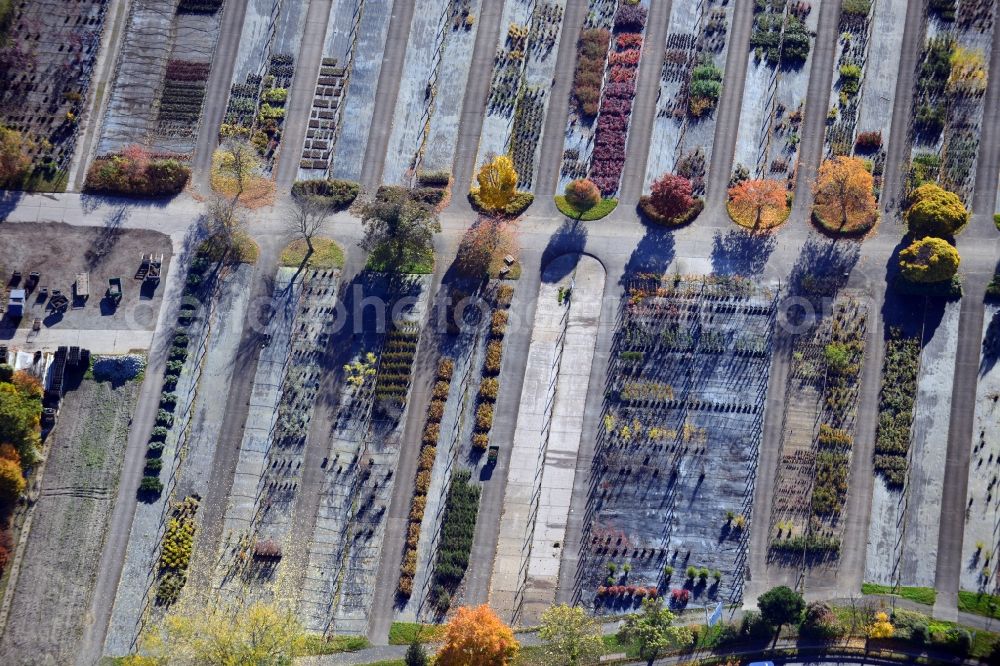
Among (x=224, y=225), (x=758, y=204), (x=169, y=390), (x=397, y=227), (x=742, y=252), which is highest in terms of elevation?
(x=758, y=204)

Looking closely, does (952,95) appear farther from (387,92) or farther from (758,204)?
(387,92)

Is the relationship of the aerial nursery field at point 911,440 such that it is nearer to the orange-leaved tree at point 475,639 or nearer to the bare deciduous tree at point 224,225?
the orange-leaved tree at point 475,639

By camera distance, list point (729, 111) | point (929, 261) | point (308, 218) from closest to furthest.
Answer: point (929, 261) → point (308, 218) → point (729, 111)

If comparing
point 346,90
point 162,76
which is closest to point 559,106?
point 346,90

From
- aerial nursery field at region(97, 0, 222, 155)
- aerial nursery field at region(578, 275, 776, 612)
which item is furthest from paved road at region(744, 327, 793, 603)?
aerial nursery field at region(97, 0, 222, 155)

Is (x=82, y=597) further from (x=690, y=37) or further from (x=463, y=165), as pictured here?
(x=690, y=37)

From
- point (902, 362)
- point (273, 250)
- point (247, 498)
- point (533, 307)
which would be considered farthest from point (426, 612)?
point (902, 362)

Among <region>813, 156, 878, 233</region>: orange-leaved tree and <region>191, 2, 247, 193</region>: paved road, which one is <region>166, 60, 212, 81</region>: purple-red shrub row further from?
<region>813, 156, 878, 233</region>: orange-leaved tree

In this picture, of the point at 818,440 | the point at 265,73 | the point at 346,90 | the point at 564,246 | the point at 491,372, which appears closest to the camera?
the point at 818,440

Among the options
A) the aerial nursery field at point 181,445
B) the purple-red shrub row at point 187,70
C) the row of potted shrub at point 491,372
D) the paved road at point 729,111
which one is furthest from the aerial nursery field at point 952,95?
the purple-red shrub row at point 187,70
